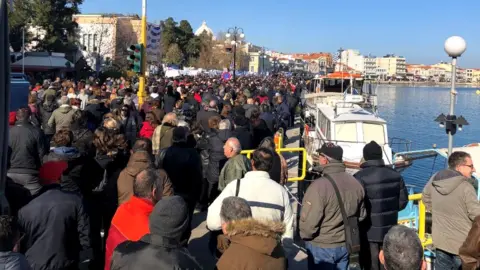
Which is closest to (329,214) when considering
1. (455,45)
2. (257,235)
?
(257,235)

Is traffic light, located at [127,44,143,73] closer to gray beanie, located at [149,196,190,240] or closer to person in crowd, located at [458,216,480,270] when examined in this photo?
gray beanie, located at [149,196,190,240]

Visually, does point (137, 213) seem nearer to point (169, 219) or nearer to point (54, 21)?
point (169, 219)

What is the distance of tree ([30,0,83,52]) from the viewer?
1652 inches

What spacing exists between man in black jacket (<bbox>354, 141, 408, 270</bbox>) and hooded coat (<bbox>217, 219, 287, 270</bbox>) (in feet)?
6.80

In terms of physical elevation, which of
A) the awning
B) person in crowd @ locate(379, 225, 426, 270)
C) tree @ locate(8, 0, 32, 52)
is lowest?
person in crowd @ locate(379, 225, 426, 270)

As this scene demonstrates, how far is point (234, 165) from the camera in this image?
5.98 meters

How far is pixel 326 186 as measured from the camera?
15.1 feet

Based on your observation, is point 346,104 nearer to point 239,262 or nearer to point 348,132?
point 348,132

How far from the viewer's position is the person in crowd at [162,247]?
2.94 m

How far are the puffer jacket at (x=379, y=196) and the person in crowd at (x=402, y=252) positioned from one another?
2.16m

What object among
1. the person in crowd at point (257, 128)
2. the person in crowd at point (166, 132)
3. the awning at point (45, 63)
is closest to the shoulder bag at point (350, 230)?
the person in crowd at point (166, 132)

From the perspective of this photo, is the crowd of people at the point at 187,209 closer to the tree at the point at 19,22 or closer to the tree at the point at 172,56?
the tree at the point at 19,22

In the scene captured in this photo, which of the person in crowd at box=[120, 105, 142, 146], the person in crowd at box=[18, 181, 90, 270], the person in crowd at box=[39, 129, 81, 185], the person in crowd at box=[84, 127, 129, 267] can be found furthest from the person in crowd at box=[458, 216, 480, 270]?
the person in crowd at box=[120, 105, 142, 146]

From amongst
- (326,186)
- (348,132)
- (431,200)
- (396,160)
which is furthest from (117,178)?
(396,160)
